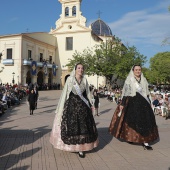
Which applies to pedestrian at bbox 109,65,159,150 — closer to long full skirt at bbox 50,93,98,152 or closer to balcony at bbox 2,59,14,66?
long full skirt at bbox 50,93,98,152

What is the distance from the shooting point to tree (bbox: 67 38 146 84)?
29.5 meters

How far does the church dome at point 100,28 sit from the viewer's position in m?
52.7

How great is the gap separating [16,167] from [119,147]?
8.38 ft

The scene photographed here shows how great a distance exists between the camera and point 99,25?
53.7 metres

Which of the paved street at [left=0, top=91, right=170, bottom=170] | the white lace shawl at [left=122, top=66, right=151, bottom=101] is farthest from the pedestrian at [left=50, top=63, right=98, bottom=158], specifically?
the white lace shawl at [left=122, top=66, right=151, bottom=101]

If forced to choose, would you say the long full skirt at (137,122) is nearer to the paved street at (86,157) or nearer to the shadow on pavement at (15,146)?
the paved street at (86,157)

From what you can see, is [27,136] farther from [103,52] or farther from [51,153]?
[103,52]

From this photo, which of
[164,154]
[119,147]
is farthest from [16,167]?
[164,154]

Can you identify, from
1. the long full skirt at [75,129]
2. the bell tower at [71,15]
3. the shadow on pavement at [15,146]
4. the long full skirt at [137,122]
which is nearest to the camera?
the shadow on pavement at [15,146]

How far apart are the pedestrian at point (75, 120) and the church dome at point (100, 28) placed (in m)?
47.7

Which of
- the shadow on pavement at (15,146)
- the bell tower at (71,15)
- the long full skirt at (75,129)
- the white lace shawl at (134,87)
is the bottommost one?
the shadow on pavement at (15,146)

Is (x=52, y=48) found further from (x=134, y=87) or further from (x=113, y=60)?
(x=134, y=87)

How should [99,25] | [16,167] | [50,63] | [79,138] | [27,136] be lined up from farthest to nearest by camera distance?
[99,25] → [50,63] → [27,136] → [79,138] → [16,167]

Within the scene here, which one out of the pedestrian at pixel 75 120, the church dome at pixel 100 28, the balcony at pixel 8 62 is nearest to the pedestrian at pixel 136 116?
the pedestrian at pixel 75 120
